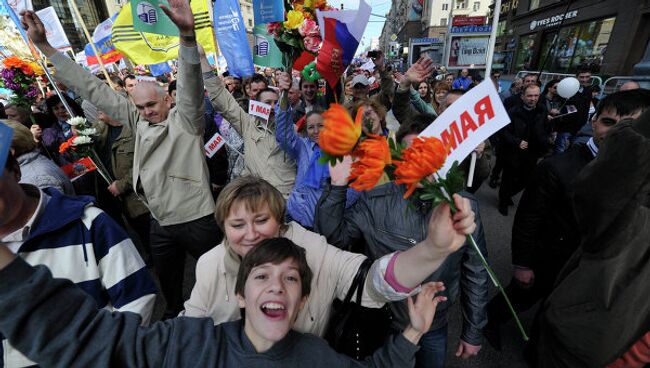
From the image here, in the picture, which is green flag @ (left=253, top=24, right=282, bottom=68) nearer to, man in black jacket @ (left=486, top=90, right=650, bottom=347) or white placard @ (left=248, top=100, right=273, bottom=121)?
white placard @ (left=248, top=100, right=273, bottom=121)

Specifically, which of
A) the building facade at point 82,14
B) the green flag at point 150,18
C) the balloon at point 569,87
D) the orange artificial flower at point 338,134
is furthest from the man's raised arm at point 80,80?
the building facade at point 82,14

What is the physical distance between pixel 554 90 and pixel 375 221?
255 inches

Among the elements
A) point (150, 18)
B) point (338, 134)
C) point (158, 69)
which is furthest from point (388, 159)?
point (158, 69)

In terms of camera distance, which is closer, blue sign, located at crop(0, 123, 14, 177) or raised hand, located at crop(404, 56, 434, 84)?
blue sign, located at crop(0, 123, 14, 177)

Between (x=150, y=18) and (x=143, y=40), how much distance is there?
0.79 m

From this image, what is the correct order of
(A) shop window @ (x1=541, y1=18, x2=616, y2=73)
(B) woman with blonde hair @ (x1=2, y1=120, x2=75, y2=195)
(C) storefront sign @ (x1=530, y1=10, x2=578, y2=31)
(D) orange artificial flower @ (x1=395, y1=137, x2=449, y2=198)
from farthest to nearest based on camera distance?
(C) storefront sign @ (x1=530, y1=10, x2=578, y2=31) → (A) shop window @ (x1=541, y1=18, x2=616, y2=73) → (B) woman with blonde hair @ (x1=2, y1=120, x2=75, y2=195) → (D) orange artificial flower @ (x1=395, y1=137, x2=449, y2=198)

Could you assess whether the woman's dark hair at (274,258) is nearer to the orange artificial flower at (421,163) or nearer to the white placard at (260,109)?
the orange artificial flower at (421,163)

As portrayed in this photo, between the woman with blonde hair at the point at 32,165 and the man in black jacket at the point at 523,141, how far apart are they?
18.5 feet

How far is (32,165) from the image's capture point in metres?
1.98

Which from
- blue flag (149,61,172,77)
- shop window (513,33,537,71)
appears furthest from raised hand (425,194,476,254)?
shop window (513,33,537,71)

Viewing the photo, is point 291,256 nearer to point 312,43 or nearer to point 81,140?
point 312,43

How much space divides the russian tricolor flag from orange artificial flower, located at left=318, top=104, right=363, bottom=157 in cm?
166

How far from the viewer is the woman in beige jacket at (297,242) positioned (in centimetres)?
120

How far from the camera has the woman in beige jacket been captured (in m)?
1.20
